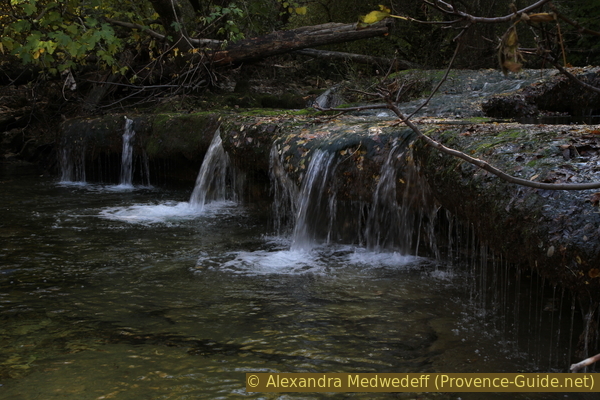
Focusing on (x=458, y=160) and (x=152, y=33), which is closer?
(x=458, y=160)

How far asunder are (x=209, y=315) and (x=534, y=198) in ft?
8.30

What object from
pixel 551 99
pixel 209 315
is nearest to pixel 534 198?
pixel 209 315

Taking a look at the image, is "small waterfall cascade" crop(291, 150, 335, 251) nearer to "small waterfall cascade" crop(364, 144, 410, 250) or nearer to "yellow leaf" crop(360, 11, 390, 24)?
"small waterfall cascade" crop(364, 144, 410, 250)

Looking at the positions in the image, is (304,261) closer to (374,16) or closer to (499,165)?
(499,165)

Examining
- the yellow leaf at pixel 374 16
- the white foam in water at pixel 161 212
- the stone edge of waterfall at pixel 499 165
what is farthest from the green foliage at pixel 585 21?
the yellow leaf at pixel 374 16

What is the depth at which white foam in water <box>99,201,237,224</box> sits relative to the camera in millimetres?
8281

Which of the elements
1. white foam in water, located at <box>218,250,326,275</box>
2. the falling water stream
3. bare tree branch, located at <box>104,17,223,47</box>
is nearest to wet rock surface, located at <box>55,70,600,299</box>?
the falling water stream

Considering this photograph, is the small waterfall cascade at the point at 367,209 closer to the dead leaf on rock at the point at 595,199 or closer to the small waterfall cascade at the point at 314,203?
the small waterfall cascade at the point at 314,203

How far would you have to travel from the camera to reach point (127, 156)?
11938mm

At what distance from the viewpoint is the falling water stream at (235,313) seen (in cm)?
350

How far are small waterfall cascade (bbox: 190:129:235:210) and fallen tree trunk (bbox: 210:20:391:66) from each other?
150 inches

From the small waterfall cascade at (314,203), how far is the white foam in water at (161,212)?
237cm

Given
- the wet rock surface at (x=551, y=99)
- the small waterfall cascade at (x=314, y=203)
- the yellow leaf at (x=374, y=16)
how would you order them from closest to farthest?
the yellow leaf at (x=374, y=16)
the small waterfall cascade at (x=314, y=203)
the wet rock surface at (x=551, y=99)

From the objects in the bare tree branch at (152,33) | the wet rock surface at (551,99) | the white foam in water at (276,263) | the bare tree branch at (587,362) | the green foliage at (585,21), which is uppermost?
the green foliage at (585,21)
